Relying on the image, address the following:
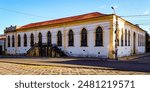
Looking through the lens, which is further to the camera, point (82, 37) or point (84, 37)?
point (82, 37)

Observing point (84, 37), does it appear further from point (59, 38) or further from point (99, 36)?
point (59, 38)

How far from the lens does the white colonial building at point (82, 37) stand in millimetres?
32219

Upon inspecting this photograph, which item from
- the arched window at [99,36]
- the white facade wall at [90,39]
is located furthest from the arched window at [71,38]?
the arched window at [99,36]

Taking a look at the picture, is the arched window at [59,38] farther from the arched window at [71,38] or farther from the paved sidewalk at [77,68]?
the paved sidewalk at [77,68]

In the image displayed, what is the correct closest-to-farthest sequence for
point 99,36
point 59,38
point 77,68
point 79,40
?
point 77,68 → point 99,36 → point 79,40 → point 59,38

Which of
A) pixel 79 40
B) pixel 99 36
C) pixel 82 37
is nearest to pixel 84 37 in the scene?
pixel 82 37

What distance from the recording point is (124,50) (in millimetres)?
36844

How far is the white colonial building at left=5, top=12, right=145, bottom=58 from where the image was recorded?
32219 millimetres

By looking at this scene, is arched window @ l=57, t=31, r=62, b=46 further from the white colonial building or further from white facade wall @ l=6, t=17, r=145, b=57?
white facade wall @ l=6, t=17, r=145, b=57

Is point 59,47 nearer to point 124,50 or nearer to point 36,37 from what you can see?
point 36,37

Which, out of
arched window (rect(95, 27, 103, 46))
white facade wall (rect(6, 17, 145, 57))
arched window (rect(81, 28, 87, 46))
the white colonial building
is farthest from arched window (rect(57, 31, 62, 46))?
arched window (rect(95, 27, 103, 46))

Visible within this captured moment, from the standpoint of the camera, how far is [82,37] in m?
35.5

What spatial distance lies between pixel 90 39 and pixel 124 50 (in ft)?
21.5

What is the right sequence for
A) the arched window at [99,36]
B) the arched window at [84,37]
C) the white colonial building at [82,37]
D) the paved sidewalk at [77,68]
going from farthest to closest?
the arched window at [84,37]
the arched window at [99,36]
the white colonial building at [82,37]
the paved sidewalk at [77,68]
